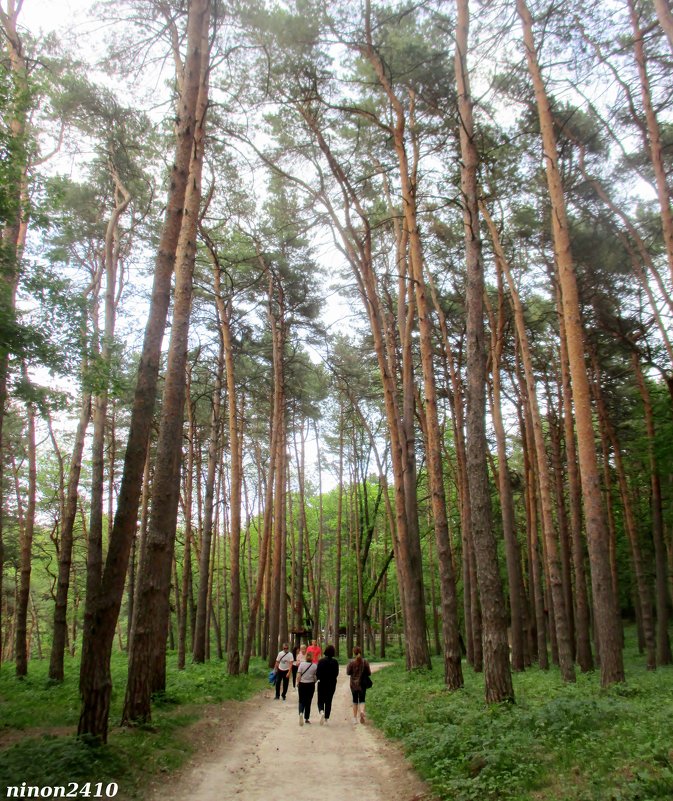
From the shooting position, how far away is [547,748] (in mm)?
5336

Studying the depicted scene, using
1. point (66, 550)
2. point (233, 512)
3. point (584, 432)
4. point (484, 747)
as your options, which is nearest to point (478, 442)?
point (584, 432)

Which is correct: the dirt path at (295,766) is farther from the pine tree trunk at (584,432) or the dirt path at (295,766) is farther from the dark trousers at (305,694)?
the pine tree trunk at (584,432)

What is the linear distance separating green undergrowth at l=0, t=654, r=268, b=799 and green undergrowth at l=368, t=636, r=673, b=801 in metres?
2.89

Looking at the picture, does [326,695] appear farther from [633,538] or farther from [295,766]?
[633,538]

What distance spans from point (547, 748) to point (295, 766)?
2.97 metres

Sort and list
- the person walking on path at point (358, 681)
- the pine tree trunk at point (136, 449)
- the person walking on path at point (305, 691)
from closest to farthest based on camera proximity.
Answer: the pine tree trunk at point (136, 449)
the person walking on path at point (305, 691)
the person walking on path at point (358, 681)

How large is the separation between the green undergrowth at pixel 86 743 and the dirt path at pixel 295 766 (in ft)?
1.29

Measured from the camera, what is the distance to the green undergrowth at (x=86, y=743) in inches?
201

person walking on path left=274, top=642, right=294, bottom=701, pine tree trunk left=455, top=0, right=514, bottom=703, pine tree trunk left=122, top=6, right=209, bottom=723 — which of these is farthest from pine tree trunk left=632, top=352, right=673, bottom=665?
pine tree trunk left=122, top=6, right=209, bottom=723

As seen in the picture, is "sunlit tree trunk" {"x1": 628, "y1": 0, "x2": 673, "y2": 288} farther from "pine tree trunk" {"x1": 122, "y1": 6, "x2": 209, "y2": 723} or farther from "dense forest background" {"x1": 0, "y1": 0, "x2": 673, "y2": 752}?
"pine tree trunk" {"x1": 122, "y1": 6, "x2": 209, "y2": 723}

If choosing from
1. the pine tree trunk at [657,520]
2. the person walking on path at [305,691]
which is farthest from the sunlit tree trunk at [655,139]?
the person walking on path at [305,691]

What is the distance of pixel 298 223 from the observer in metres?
15.3

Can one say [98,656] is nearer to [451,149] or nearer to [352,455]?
[451,149]

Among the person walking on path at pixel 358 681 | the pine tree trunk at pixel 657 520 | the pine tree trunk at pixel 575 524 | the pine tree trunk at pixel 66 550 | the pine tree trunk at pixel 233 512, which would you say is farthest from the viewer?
the pine tree trunk at pixel 233 512
